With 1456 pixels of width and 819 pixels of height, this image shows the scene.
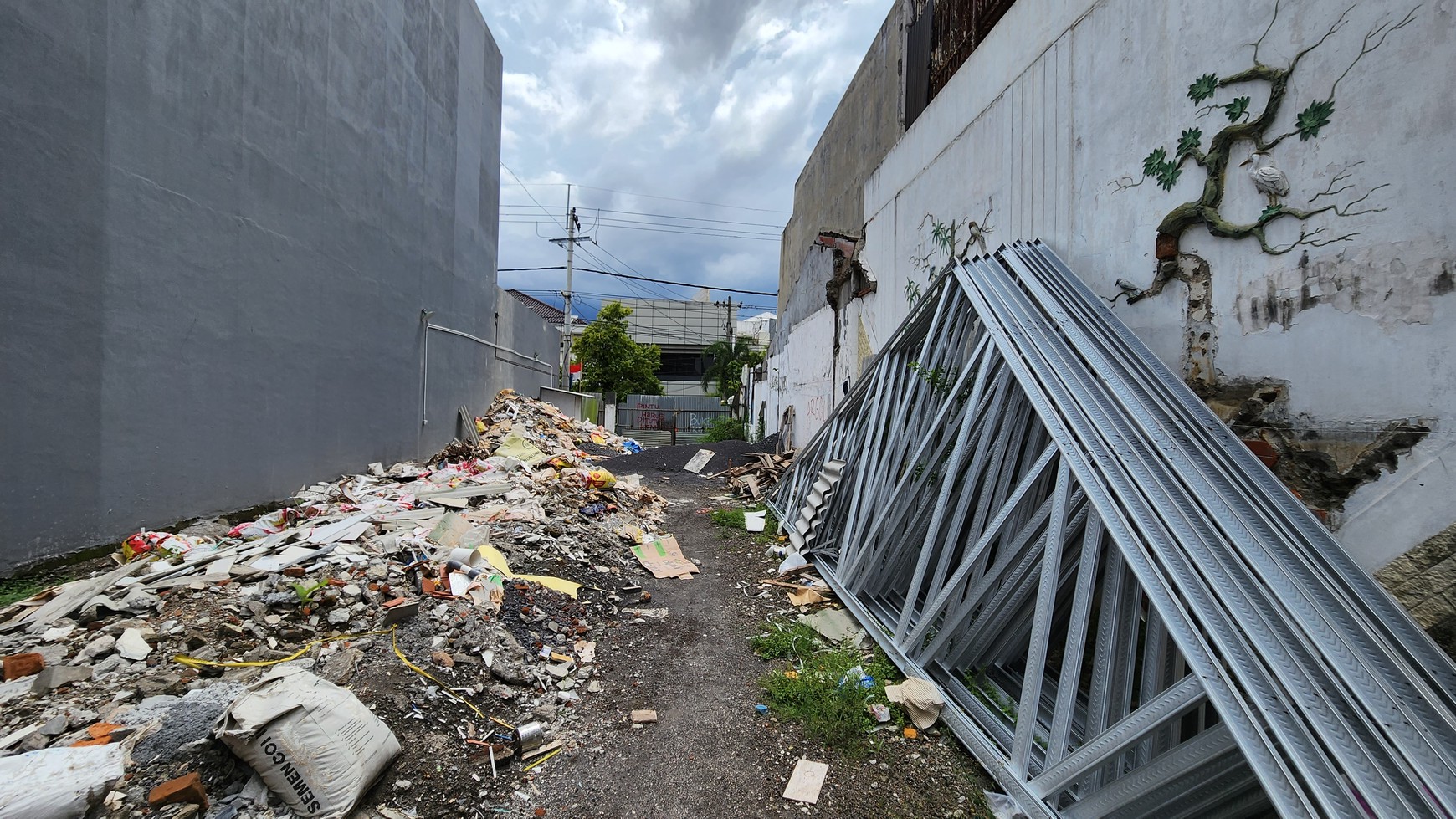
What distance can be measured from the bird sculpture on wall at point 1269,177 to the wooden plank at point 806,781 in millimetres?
3337

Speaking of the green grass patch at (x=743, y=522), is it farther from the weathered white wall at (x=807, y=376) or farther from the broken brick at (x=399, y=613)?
the broken brick at (x=399, y=613)

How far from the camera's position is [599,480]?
8133 millimetres

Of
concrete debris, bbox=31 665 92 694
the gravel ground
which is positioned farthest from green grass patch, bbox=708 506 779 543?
concrete debris, bbox=31 665 92 694

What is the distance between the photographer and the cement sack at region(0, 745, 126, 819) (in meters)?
1.76

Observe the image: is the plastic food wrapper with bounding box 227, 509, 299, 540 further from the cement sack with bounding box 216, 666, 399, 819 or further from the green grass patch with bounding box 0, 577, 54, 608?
Result: the cement sack with bounding box 216, 666, 399, 819

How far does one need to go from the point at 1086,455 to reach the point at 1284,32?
7.14 ft

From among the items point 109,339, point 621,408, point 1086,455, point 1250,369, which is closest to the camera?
point 1086,455

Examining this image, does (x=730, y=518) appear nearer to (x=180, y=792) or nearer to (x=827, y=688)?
(x=827, y=688)

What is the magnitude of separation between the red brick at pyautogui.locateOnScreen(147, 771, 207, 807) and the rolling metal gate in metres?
2.95

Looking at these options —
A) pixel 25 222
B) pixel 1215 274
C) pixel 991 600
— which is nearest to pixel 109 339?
pixel 25 222

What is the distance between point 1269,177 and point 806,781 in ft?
11.5

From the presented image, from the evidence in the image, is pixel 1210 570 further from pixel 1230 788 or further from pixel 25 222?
pixel 25 222

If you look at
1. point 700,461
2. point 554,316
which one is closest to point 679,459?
point 700,461

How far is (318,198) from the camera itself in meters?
7.20
